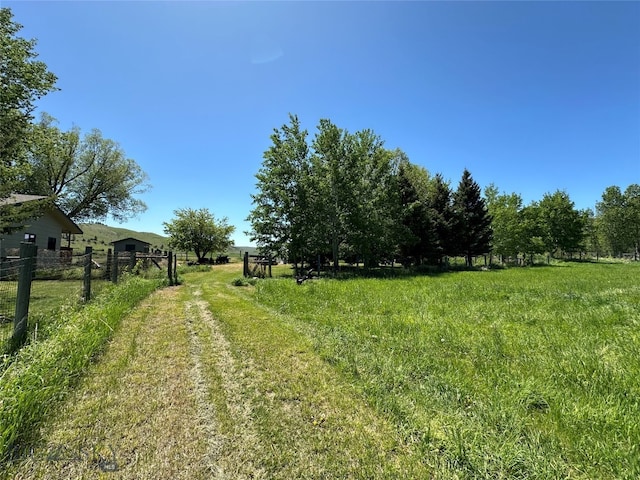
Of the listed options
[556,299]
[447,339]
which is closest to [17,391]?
[447,339]

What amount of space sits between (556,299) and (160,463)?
10.9 meters

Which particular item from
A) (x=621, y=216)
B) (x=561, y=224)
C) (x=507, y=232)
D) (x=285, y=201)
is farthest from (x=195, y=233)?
(x=621, y=216)

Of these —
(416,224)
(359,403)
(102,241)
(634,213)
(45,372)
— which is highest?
(634,213)

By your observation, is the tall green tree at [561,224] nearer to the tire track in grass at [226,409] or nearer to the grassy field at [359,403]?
the grassy field at [359,403]

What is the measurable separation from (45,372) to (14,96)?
34.0ft

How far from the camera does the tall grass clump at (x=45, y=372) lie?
2.69m

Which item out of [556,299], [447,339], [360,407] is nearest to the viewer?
[360,407]

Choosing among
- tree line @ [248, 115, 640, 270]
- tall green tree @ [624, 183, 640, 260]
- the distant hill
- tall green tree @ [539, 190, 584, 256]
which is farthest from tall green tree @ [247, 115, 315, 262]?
tall green tree @ [624, 183, 640, 260]

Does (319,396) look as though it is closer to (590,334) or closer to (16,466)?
(16,466)

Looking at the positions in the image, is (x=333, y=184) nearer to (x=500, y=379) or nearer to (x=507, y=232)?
(x=500, y=379)

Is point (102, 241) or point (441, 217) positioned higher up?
point (102, 241)

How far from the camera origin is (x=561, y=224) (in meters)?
43.8

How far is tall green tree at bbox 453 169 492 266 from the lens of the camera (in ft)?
97.2

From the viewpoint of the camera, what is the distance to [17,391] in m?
3.04
